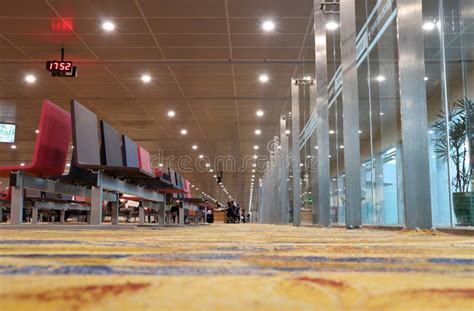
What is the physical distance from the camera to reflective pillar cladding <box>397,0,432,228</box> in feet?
10.3

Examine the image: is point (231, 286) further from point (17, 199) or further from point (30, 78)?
point (30, 78)

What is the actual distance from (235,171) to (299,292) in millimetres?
24883

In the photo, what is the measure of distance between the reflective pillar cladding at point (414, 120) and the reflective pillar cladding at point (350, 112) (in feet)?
6.06

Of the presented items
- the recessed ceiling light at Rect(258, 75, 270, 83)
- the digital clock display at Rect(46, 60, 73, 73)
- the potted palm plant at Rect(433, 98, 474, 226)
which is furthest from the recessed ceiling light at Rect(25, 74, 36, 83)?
the potted palm plant at Rect(433, 98, 474, 226)

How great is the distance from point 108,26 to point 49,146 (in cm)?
409

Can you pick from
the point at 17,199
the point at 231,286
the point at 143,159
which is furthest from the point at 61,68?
the point at 231,286

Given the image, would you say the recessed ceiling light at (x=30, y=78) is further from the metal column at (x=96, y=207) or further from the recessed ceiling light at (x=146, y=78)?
the metal column at (x=96, y=207)

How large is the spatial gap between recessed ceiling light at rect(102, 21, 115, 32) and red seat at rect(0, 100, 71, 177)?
11.5 feet

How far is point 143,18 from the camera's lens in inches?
287

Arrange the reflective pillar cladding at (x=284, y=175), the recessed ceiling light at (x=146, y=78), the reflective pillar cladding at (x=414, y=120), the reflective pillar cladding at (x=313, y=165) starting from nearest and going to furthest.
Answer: the reflective pillar cladding at (x=414, y=120) → the reflective pillar cladding at (x=313, y=165) → the recessed ceiling light at (x=146, y=78) → the reflective pillar cladding at (x=284, y=175)

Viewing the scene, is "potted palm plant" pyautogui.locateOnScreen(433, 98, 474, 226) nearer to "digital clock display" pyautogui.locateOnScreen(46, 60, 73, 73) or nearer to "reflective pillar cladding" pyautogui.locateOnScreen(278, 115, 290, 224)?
"digital clock display" pyautogui.locateOnScreen(46, 60, 73, 73)

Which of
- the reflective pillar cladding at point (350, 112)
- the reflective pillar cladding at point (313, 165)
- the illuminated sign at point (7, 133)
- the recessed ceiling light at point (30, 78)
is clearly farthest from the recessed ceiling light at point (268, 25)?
the illuminated sign at point (7, 133)

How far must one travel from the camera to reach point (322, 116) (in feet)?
22.0

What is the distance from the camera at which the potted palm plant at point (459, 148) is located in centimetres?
369
